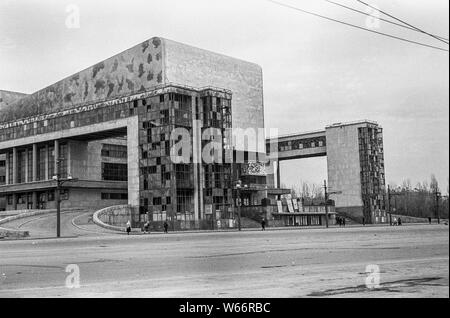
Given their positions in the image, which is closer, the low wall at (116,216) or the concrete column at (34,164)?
the low wall at (116,216)

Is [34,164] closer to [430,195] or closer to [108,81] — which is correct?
[108,81]

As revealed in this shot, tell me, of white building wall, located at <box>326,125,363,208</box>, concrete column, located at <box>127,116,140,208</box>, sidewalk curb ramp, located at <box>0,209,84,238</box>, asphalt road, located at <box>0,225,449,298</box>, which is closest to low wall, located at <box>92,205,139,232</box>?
concrete column, located at <box>127,116,140,208</box>

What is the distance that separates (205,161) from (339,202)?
3894 cm

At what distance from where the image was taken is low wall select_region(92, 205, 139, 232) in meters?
69.6

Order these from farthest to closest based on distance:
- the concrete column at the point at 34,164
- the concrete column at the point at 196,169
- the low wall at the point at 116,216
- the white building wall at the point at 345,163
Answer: the white building wall at the point at 345,163 < the concrete column at the point at 34,164 < the concrete column at the point at 196,169 < the low wall at the point at 116,216

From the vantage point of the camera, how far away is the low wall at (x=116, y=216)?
2741 inches

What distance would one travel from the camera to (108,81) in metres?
90.3

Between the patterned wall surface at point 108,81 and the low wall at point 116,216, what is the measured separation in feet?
58.6

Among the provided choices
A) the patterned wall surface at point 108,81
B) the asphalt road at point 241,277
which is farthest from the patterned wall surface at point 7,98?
the asphalt road at point 241,277

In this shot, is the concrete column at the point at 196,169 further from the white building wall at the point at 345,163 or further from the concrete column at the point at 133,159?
the white building wall at the point at 345,163

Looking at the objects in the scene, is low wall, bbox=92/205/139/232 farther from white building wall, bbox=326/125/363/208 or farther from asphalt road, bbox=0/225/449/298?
asphalt road, bbox=0/225/449/298
